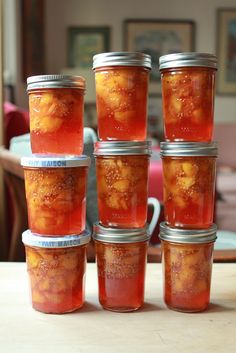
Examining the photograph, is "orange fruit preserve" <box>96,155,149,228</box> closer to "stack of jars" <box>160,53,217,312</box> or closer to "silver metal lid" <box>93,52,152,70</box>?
"stack of jars" <box>160,53,217,312</box>

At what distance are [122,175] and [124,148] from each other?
0.16 feet

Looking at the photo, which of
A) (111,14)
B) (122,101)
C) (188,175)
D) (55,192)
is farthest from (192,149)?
(111,14)

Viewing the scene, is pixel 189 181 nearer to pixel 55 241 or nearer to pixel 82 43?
pixel 55 241

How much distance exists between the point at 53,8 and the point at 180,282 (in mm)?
4425

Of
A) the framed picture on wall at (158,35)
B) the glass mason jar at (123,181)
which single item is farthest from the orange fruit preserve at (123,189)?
the framed picture on wall at (158,35)

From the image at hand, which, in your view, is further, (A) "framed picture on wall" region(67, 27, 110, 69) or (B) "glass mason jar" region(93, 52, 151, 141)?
(A) "framed picture on wall" region(67, 27, 110, 69)

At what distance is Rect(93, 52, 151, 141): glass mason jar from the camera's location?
0.86 m

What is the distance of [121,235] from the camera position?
2.87ft

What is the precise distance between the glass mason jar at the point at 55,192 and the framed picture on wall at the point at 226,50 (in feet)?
14.2

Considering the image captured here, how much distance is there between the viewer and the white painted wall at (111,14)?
484 centimetres

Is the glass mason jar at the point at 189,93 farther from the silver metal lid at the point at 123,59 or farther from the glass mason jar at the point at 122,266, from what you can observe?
the glass mason jar at the point at 122,266

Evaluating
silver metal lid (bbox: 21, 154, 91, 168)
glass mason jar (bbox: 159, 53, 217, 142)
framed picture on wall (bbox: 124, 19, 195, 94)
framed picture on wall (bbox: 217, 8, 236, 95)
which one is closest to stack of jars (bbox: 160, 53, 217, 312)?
glass mason jar (bbox: 159, 53, 217, 142)

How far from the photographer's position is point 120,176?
2.86 ft

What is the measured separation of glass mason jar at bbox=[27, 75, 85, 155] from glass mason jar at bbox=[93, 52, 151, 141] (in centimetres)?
4
